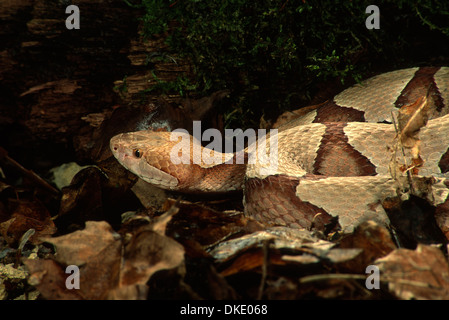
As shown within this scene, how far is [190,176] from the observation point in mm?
2865

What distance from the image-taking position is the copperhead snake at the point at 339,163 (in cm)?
208

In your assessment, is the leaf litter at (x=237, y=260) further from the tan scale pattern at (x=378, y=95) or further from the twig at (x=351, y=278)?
the tan scale pattern at (x=378, y=95)

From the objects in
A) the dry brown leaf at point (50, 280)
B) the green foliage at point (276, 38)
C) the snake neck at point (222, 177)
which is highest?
the green foliage at point (276, 38)

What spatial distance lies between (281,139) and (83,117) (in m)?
1.80

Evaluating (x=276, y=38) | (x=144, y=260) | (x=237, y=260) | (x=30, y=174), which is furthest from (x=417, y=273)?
(x=30, y=174)

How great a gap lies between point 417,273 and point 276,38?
87.1 inches

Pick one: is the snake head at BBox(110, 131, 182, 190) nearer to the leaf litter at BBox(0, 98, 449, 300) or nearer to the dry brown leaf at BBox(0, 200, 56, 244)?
the dry brown leaf at BBox(0, 200, 56, 244)

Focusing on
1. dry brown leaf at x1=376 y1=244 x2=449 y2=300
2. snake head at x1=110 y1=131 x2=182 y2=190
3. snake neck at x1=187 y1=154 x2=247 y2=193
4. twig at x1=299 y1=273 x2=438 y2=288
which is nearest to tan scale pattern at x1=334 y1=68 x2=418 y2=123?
snake neck at x1=187 y1=154 x2=247 y2=193

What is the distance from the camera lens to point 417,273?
1.31 m

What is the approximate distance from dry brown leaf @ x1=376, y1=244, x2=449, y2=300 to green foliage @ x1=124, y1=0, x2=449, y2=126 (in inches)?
77.7

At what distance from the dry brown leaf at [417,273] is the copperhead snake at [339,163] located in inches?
16.9

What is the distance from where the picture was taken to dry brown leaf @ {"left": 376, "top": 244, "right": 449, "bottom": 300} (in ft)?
4.13

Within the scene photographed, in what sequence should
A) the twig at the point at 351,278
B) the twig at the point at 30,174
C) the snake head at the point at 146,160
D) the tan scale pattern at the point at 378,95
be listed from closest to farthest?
the twig at the point at 351,278
the snake head at the point at 146,160
the twig at the point at 30,174
the tan scale pattern at the point at 378,95

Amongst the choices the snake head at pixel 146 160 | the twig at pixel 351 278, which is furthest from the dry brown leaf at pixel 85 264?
the snake head at pixel 146 160
